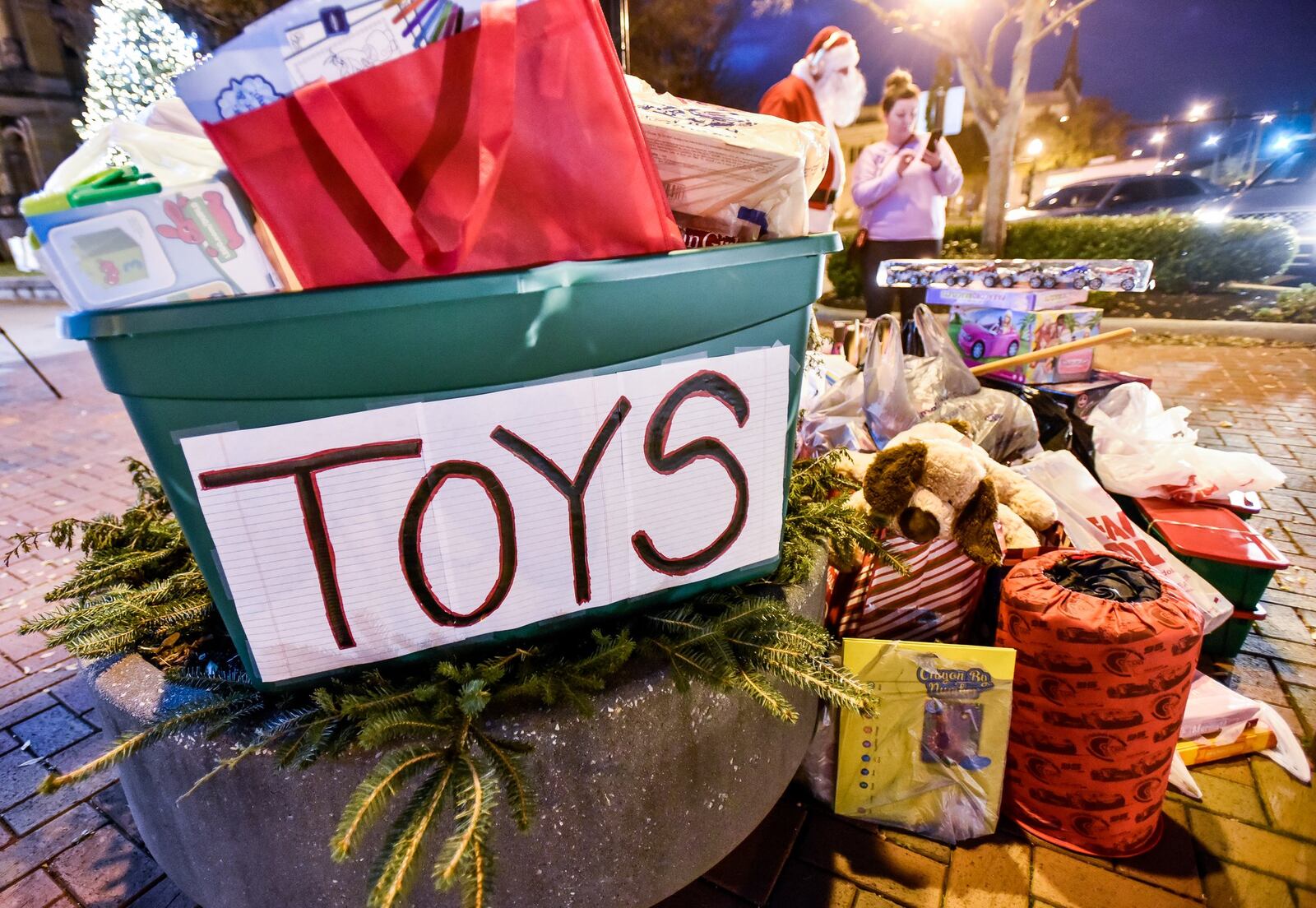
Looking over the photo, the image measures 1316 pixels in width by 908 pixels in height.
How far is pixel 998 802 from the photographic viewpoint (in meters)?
1.63

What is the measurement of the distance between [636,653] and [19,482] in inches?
177

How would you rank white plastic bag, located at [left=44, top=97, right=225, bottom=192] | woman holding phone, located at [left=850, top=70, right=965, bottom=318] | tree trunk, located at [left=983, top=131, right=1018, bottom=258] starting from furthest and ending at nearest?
tree trunk, located at [left=983, top=131, right=1018, bottom=258]
woman holding phone, located at [left=850, top=70, right=965, bottom=318]
white plastic bag, located at [left=44, top=97, right=225, bottom=192]

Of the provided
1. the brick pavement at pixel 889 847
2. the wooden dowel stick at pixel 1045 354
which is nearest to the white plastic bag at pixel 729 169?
the brick pavement at pixel 889 847

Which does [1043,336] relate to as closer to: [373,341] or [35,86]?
[373,341]

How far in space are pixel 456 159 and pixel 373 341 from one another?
0.83ft

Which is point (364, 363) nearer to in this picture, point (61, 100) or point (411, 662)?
point (411, 662)

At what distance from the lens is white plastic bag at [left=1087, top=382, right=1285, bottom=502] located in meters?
2.46

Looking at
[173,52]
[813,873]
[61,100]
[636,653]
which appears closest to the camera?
[636,653]

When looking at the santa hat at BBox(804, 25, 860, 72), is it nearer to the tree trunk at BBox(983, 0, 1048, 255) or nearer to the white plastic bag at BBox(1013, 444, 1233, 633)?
the white plastic bag at BBox(1013, 444, 1233, 633)

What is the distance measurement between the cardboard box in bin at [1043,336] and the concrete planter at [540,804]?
2748 millimetres

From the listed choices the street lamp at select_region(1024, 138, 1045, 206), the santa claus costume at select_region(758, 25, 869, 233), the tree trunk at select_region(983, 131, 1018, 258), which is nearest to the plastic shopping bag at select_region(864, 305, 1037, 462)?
the santa claus costume at select_region(758, 25, 869, 233)

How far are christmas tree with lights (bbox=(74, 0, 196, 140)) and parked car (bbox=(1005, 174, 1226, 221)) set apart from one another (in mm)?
12942

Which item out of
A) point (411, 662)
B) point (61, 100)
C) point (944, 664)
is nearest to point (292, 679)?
point (411, 662)

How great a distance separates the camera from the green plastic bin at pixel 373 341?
0.83 m
